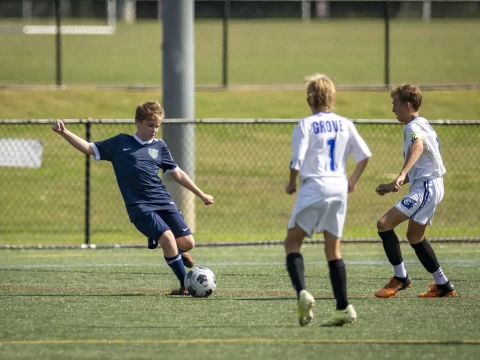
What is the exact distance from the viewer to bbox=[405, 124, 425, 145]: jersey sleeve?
8.08 metres

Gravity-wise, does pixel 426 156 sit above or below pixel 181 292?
above

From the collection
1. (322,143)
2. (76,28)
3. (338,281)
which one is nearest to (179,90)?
(322,143)

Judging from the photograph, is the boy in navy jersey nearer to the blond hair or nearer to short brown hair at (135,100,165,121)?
short brown hair at (135,100,165,121)

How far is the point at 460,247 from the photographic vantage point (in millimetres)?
12359

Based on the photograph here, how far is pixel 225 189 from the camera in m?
15.3

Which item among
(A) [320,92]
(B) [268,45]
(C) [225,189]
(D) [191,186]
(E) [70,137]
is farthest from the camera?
(B) [268,45]

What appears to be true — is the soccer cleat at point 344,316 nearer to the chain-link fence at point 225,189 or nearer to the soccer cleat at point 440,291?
the soccer cleat at point 440,291

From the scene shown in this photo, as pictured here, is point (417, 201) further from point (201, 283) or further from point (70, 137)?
point (70, 137)

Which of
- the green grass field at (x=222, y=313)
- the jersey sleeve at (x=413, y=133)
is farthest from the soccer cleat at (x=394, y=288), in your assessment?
the jersey sleeve at (x=413, y=133)

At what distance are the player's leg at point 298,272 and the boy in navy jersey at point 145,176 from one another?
1648mm

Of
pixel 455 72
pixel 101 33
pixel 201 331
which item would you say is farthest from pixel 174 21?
pixel 101 33

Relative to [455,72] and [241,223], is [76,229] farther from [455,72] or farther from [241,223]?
[455,72]

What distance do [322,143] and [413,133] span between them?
141 cm

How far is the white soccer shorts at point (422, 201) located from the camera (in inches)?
328
